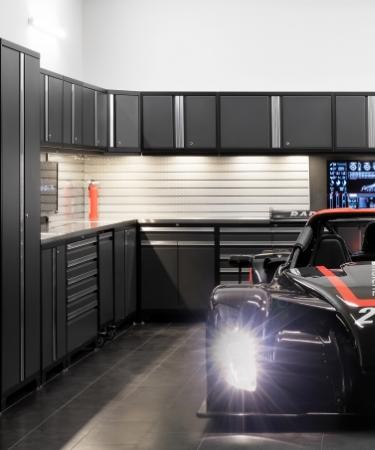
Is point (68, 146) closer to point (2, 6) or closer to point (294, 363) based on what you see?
point (2, 6)

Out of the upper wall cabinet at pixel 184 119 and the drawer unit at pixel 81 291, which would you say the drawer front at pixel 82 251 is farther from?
the upper wall cabinet at pixel 184 119

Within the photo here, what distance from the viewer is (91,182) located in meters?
9.55

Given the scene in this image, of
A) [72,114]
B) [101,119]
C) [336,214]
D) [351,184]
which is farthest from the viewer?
[351,184]

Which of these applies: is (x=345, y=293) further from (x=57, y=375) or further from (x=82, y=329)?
(x=82, y=329)

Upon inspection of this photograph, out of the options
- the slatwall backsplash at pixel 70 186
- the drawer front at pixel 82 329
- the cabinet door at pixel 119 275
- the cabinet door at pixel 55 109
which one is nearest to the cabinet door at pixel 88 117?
the slatwall backsplash at pixel 70 186

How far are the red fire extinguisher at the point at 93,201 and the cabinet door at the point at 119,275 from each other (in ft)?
3.65

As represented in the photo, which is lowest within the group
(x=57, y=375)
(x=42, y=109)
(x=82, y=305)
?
(x=57, y=375)

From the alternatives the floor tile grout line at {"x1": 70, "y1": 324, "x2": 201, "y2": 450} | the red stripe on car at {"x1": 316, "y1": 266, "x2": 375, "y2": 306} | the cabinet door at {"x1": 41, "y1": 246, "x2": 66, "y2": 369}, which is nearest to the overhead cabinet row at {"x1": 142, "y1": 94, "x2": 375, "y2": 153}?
the floor tile grout line at {"x1": 70, "y1": 324, "x2": 201, "y2": 450}

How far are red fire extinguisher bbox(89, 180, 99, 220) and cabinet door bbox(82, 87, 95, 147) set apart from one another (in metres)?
0.94

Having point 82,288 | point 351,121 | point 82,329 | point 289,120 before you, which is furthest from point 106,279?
point 351,121

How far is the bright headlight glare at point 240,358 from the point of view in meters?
3.82

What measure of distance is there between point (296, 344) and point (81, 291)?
3.49 metres

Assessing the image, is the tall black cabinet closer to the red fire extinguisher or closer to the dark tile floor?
the dark tile floor

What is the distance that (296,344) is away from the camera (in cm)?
365
